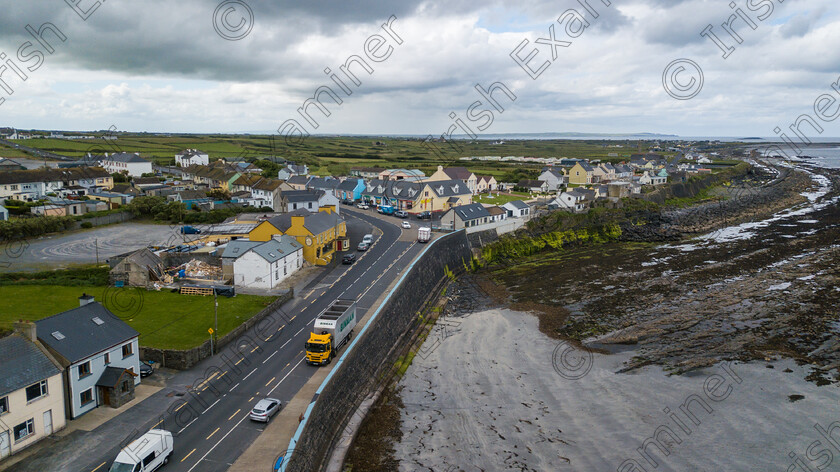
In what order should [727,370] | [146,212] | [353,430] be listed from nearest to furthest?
[353,430], [727,370], [146,212]

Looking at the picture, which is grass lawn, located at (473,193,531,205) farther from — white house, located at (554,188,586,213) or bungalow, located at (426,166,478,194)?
white house, located at (554,188,586,213)

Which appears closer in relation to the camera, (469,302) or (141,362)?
(141,362)

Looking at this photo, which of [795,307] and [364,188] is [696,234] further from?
[364,188]

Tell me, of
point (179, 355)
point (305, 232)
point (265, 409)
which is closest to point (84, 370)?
point (179, 355)

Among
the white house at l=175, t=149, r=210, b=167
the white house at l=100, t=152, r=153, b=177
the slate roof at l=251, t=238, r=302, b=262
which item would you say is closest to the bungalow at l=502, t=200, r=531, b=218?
the slate roof at l=251, t=238, r=302, b=262

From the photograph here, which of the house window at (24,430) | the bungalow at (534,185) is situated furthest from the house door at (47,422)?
the bungalow at (534,185)

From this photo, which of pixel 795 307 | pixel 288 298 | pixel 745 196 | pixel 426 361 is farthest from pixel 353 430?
pixel 745 196

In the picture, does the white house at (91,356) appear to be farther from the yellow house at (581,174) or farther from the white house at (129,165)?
the yellow house at (581,174)
